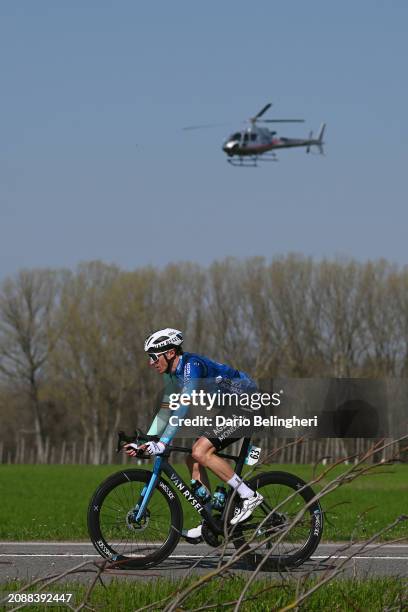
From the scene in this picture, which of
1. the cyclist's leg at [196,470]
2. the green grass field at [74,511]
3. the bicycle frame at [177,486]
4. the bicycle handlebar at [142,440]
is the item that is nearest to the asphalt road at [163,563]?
the bicycle frame at [177,486]

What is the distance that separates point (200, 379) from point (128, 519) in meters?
1.26

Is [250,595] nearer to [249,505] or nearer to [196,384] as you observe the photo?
[249,505]

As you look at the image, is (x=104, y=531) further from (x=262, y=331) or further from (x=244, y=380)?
(x=262, y=331)

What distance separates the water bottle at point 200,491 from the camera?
962cm

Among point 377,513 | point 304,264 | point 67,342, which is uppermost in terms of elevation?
point 304,264

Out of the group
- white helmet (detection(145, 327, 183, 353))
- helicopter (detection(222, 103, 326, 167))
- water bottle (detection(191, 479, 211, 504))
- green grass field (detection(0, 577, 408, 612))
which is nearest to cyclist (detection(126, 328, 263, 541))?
white helmet (detection(145, 327, 183, 353))

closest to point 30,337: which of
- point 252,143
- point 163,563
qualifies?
point 252,143

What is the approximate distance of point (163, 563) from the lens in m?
9.92

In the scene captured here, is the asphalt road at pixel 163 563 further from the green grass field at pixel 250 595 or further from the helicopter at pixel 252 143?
the helicopter at pixel 252 143

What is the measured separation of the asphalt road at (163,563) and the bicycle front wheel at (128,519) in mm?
191

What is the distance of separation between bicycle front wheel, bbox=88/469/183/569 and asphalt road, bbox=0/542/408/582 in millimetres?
191

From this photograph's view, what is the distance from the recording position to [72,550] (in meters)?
12.1

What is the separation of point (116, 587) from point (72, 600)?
1.33ft

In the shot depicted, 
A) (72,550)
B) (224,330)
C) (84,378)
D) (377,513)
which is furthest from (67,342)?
(72,550)
